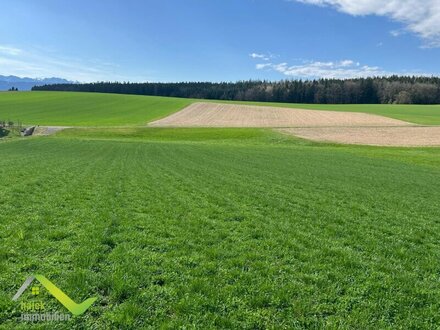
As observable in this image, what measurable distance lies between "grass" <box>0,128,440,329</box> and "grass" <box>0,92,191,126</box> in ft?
213

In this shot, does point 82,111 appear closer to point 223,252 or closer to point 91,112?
point 91,112

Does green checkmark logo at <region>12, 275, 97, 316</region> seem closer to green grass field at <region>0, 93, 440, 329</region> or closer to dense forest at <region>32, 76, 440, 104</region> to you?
green grass field at <region>0, 93, 440, 329</region>

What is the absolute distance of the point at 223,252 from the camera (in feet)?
28.6

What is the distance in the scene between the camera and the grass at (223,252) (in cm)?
611

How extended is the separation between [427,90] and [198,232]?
180 metres

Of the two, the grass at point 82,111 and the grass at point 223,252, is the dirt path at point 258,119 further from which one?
the grass at point 223,252

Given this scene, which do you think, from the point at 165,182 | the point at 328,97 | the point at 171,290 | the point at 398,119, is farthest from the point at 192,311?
the point at 328,97

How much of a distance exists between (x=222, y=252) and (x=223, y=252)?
0.03 m

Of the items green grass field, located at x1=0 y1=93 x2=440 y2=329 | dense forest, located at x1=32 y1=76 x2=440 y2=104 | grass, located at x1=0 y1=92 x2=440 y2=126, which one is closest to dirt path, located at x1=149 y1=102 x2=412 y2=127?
grass, located at x1=0 y1=92 x2=440 y2=126

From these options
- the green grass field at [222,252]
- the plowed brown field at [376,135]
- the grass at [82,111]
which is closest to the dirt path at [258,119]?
the grass at [82,111]

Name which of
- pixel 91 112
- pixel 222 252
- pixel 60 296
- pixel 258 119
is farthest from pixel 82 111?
pixel 60 296

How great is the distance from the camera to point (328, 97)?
560 feet

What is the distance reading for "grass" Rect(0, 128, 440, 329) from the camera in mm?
6105

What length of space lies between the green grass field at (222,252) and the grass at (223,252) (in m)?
0.03
